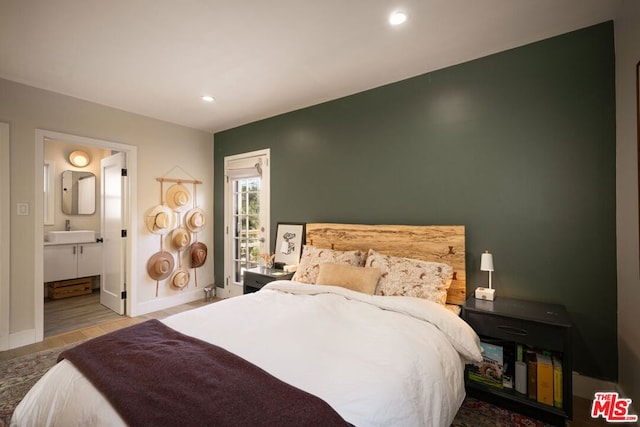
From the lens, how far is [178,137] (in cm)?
419

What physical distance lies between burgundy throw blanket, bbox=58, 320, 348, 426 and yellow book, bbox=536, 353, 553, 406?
63.5 inches

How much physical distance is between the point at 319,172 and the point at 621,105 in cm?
247

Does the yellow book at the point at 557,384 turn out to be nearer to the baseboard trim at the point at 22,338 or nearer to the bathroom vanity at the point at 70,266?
the baseboard trim at the point at 22,338

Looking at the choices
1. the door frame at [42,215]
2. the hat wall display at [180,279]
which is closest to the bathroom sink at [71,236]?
the door frame at [42,215]

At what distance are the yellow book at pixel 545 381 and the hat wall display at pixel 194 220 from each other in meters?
4.06

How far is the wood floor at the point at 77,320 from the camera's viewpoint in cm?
295

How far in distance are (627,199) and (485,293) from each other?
3.35 feet

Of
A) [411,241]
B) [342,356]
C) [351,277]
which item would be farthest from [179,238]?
[342,356]

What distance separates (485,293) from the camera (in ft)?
7.20

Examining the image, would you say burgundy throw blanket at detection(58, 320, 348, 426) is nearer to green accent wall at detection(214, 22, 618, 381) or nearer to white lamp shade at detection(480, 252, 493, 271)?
white lamp shade at detection(480, 252, 493, 271)

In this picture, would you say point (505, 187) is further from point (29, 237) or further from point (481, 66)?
point (29, 237)

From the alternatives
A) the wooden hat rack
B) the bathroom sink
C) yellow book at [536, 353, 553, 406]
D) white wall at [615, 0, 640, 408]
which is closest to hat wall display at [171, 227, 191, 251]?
the wooden hat rack

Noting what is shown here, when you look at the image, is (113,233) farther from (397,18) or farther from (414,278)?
(397,18)

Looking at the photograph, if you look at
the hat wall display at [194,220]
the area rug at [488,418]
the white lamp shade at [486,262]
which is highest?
the hat wall display at [194,220]
